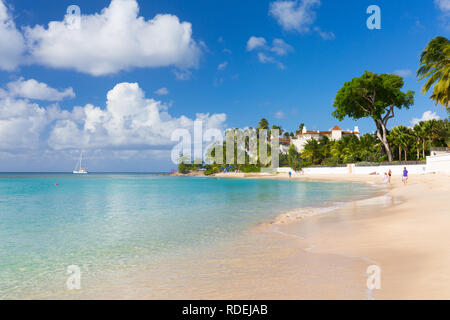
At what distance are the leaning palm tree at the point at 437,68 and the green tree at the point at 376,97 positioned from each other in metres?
27.0

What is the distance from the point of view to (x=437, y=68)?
98.7 ft

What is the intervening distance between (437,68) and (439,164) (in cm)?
1551

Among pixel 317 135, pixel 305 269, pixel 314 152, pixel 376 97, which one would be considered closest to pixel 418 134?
pixel 376 97

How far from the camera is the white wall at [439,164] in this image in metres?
38.1

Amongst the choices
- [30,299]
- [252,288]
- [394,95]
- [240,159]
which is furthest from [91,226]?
[240,159]

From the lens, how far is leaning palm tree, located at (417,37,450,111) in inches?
1006

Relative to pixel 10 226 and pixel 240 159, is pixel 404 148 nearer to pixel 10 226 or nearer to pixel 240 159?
pixel 240 159

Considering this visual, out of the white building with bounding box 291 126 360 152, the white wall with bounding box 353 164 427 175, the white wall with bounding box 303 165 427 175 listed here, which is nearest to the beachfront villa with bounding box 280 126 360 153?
the white building with bounding box 291 126 360 152

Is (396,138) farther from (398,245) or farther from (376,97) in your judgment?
(398,245)

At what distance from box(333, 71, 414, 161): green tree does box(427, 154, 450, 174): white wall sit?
16.3 m

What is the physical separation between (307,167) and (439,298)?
3147 inches

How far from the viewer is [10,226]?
13.1 metres

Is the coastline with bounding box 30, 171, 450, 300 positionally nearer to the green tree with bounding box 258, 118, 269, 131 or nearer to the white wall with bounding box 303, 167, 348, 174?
the white wall with bounding box 303, 167, 348, 174

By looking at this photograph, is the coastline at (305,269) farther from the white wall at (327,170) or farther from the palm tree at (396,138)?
the white wall at (327,170)
